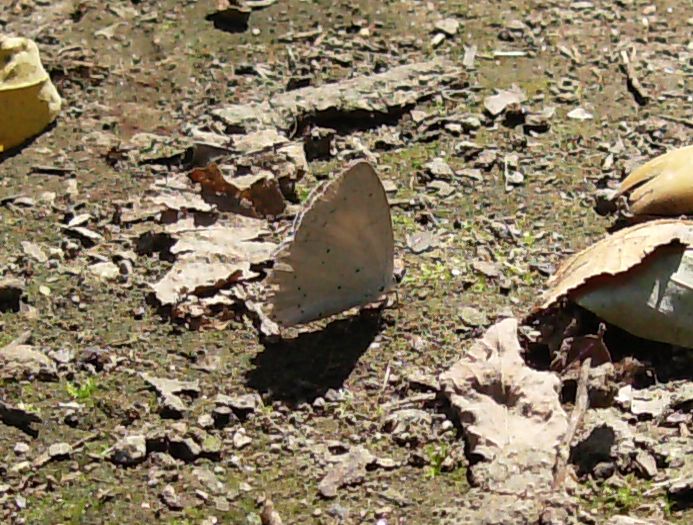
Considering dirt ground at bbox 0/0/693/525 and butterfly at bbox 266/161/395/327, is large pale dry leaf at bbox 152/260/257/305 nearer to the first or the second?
dirt ground at bbox 0/0/693/525

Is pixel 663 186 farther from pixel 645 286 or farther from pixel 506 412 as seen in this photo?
pixel 506 412

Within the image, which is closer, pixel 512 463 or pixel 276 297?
pixel 512 463

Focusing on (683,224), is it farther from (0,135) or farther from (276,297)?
(0,135)

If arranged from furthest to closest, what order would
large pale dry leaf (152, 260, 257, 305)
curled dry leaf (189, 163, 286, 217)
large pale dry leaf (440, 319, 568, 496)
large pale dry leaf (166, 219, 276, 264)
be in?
curled dry leaf (189, 163, 286, 217)
large pale dry leaf (166, 219, 276, 264)
large pale dry leaf (152, 260, 257, 305)
large pale dry leaf (440, 319, 568, 496)

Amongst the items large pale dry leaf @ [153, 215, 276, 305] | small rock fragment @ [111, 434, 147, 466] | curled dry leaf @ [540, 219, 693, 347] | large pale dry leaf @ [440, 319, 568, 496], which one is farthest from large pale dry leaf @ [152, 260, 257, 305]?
curled dry leaf @ [540, 219, 693, 347]

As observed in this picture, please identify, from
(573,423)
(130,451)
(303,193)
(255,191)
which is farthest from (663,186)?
(130,451)

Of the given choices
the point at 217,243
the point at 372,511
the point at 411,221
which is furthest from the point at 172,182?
the point at 372,511

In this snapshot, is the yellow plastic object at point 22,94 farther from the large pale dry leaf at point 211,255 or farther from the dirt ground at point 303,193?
the large pale dry leaf at point 211,255
